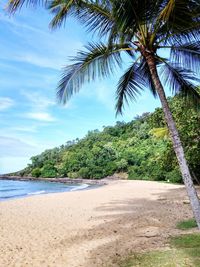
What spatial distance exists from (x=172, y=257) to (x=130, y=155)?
4720 cm

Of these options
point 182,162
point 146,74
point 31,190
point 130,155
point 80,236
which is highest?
point 130,155

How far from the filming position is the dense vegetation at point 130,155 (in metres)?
19.5

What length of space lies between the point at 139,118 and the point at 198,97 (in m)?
67.2

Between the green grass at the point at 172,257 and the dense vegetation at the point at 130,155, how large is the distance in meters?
12.2

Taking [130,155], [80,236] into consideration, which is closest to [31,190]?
[130,155]

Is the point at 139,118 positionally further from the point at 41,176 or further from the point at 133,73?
the point at 133,73

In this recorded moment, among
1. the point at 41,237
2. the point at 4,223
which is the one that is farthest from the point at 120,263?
the point at 4,223

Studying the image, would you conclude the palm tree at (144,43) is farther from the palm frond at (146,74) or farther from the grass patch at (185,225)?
the grass patch at (185,225)

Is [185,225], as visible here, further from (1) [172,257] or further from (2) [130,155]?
(2) [130,155]

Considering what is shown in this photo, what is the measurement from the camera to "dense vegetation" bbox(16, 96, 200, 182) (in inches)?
766

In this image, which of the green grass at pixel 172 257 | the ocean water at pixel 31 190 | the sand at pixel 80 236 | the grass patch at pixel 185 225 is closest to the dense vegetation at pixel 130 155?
the sand at pixel 80 236

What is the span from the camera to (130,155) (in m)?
53.2

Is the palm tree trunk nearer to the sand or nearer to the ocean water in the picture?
the sand

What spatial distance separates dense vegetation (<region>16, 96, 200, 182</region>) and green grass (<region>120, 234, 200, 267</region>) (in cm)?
1216
